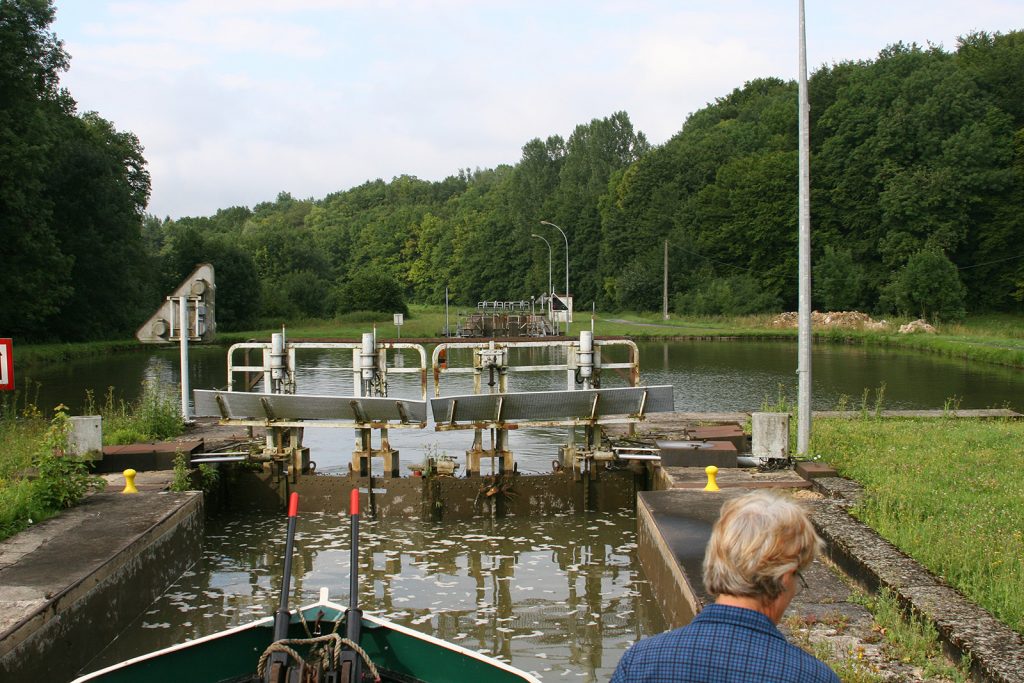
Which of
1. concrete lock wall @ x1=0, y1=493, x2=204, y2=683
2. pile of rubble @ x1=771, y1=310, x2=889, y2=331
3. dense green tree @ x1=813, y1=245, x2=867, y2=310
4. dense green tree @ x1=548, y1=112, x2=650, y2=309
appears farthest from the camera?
dense green tree @ x1=548, y1=112, x2=650, y2=309

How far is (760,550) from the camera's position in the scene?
8.54ft

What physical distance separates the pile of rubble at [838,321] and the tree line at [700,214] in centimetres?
278

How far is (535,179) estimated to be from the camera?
354 ft

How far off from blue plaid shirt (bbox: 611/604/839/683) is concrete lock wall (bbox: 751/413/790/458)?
9.43m

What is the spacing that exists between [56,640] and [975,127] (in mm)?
65207

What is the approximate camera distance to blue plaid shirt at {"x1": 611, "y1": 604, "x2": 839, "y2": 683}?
2.55m

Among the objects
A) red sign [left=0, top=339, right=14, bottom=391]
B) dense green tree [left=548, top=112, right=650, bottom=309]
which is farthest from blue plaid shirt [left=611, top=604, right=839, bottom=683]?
dense green tree [left=548, top=112, right=650, bottom=309]

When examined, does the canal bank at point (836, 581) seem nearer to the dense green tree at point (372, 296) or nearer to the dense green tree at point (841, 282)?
the dense green tree at point (841, 282)

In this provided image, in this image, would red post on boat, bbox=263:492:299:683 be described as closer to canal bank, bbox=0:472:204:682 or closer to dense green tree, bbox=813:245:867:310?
canal bank, bbox=0:472:204:682

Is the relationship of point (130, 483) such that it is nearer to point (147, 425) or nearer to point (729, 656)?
point (147, 425)

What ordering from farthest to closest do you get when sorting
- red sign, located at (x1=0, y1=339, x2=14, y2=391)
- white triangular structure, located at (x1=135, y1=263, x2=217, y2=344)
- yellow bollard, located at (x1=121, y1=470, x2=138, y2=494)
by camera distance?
white triangular structure, located at (x1=135, y1=263, x2=217, y2=344)
yellow bollard, located at (x1=121, y1=470, x2=138, y2=494)
red sign, located at (x1=0, y1=339, x2=14, y2=391)

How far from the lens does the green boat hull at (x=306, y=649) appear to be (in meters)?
5.34

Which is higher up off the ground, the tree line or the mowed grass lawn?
the tree line

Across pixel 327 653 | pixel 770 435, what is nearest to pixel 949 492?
pixel 770 435
